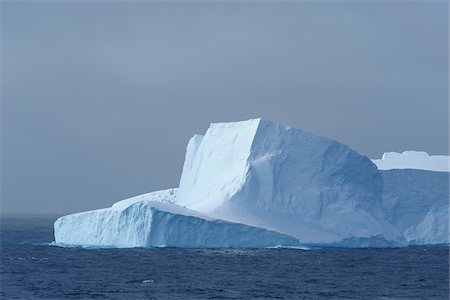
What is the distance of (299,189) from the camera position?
109 feet

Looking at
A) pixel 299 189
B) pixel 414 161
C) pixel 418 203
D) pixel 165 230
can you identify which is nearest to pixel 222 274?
pixel 165 230

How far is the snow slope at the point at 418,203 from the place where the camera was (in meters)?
36.8

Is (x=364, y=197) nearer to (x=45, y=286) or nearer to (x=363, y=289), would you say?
(x=363, y=289)

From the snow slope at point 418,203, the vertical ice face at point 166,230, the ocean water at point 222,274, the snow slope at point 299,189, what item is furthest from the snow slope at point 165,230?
the snow slope at point 418,203

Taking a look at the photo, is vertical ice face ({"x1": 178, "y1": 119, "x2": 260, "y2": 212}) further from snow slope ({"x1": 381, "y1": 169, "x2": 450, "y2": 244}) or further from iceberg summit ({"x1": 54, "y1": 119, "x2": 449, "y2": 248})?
snow slope ({"x1": 381, "y1": 169, "x2": 450, "y2": 244})

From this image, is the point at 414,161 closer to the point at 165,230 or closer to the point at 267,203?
the point at 267,203

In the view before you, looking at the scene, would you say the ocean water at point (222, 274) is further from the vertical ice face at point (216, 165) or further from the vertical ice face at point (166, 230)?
the vertical ice face at point (216, 165)

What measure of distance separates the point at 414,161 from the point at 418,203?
4.74 meters

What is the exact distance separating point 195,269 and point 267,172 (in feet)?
27.9

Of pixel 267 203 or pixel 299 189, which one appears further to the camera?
pixel 299 189

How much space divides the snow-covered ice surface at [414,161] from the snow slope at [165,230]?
34.1ft

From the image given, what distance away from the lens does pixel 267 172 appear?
1316 inches

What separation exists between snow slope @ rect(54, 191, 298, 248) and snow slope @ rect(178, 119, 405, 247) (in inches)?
28.4

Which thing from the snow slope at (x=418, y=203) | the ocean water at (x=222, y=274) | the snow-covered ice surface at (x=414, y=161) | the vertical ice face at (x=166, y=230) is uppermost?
the snow-covered ice surface at (x=414, y=161)
